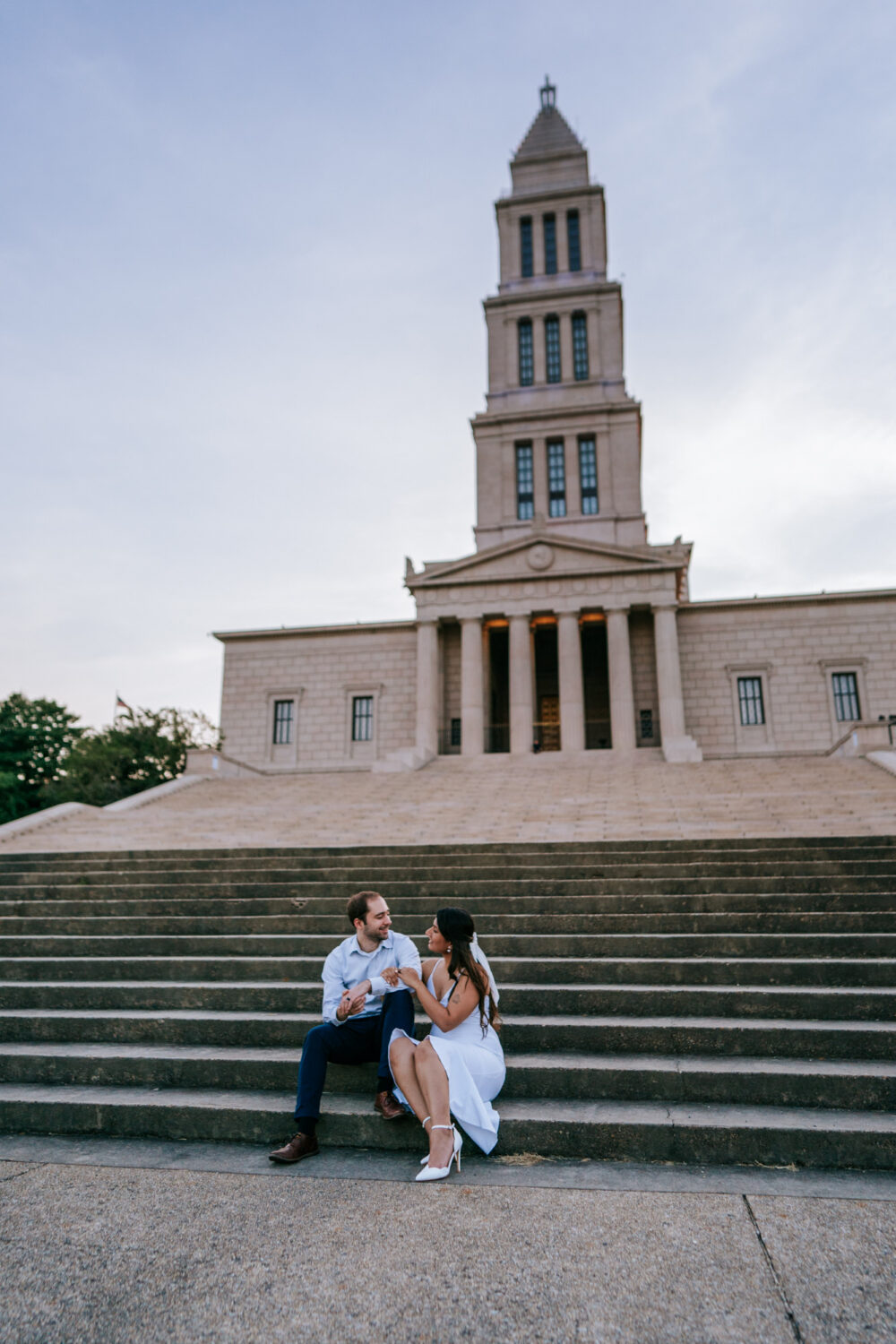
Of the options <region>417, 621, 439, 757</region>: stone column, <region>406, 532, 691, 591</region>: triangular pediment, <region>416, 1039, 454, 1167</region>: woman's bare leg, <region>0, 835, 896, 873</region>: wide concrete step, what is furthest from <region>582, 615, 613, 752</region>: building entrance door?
<region>416, 1039, 454, 1167</region>: woman's bare leg

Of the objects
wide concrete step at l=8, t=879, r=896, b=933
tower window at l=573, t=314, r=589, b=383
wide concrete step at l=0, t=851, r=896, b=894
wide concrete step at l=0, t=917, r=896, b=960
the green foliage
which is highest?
tower window at l=573, t=314, r=589, b=383

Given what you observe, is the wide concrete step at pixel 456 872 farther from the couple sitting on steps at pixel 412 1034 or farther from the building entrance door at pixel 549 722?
the building entrance door at pixel 549 722

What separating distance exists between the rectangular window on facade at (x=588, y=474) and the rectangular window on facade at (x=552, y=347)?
411 centimetres

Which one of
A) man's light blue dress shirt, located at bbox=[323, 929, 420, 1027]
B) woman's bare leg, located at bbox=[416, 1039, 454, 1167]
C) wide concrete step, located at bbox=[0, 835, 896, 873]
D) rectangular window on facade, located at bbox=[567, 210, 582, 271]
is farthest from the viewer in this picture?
rectangular window on facade, located at bbox=[567, 210, 582, 271]

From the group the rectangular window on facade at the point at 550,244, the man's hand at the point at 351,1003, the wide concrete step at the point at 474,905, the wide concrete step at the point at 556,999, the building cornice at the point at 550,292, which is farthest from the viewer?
the rectangular window on facade at the point at 550,244

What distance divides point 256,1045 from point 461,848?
488 centimetres

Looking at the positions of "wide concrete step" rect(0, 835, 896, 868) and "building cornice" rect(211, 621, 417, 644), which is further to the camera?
"building cornice" rect(211, 621, 417, 644)

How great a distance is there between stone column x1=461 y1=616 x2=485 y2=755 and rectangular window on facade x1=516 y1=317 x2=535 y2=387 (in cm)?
1468

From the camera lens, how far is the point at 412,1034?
530 centimetres

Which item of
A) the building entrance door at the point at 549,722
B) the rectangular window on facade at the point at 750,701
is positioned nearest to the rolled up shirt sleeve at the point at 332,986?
the building entrance door at the point at 549,722

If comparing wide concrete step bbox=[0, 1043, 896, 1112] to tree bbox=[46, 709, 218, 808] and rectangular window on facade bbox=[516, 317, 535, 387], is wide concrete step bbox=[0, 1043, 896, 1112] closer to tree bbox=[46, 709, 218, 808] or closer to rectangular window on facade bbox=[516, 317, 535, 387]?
tree bbox=[46, 709, 218, 808]

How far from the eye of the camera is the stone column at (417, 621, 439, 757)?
1214 inches

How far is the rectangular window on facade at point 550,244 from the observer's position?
41312 millimetres

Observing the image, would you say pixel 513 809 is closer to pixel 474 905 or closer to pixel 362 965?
pixel 474 905
